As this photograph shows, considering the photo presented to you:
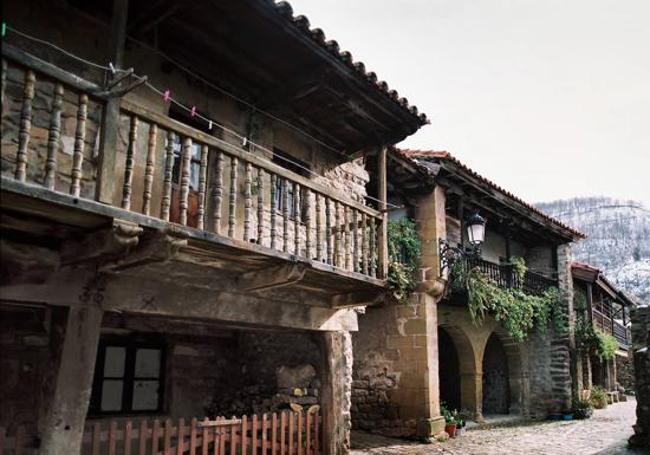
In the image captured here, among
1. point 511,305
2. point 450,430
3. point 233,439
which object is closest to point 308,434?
point 233,439

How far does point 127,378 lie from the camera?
782 cm

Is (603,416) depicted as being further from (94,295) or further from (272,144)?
(94,295)

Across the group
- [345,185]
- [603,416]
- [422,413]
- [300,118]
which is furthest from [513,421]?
[300,118]

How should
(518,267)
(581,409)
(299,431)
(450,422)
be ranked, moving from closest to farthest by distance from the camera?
1. (299,431)
2. (450,422)
3. (518,267)
4. (581,409)

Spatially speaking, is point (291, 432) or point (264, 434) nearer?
point (264, 434)

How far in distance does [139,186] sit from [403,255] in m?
6.76

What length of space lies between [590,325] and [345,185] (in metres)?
12.3

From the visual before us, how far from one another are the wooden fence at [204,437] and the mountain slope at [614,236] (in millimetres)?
37880

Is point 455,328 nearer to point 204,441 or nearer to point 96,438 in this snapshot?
point 204,441

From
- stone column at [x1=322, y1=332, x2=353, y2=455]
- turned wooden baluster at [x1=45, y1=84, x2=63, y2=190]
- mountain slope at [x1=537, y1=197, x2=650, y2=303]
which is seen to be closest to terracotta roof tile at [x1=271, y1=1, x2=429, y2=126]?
turned wooden baluster at [x1=45, y1=84, x2=63, y2=190]

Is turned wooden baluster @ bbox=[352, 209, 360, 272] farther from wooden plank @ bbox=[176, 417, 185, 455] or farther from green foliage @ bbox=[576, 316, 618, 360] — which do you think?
green foliage @ bbox=[576, 316, 618, 360]

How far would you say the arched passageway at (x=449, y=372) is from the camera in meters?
15.0

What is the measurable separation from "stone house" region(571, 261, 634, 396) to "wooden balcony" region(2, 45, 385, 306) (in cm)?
1289

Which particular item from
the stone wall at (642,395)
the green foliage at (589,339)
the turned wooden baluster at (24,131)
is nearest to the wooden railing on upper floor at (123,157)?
the turned wooden baluster at (24,131)
